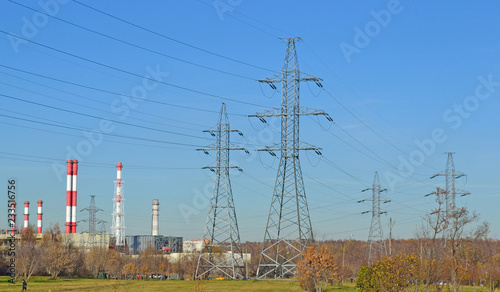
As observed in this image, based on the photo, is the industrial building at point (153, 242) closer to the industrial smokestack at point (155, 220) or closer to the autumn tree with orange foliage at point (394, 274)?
the industrial smokestack at point (155, 220)

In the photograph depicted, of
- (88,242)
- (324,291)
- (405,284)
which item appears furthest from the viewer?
(88,242)

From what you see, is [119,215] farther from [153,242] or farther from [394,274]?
[394,274]

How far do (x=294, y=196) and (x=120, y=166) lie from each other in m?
111

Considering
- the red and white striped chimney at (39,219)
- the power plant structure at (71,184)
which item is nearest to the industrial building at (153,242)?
the red and white striped chimney at (39,219)

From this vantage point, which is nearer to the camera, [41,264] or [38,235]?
[41,264]

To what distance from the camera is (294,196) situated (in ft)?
182

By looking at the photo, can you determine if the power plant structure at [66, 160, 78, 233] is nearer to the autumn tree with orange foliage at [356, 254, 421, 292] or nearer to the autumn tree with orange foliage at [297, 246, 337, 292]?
the autumn tree with orange foliage at [297, 246, 337, 292]

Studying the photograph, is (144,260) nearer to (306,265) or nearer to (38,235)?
(38,235)

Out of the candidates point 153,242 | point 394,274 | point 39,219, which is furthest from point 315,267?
point 153,242

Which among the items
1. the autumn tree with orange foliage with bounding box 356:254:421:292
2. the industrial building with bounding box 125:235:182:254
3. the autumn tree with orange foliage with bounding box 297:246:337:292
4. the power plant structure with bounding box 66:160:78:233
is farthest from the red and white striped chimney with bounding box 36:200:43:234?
the autumn tree with orange foliage with bounding box 356:254:421:292

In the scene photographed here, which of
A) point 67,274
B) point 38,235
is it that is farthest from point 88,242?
point 67,274

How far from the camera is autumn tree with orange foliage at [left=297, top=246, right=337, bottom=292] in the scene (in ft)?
182

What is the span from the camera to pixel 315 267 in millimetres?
55906

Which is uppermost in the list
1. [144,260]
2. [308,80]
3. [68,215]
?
[308,80]
